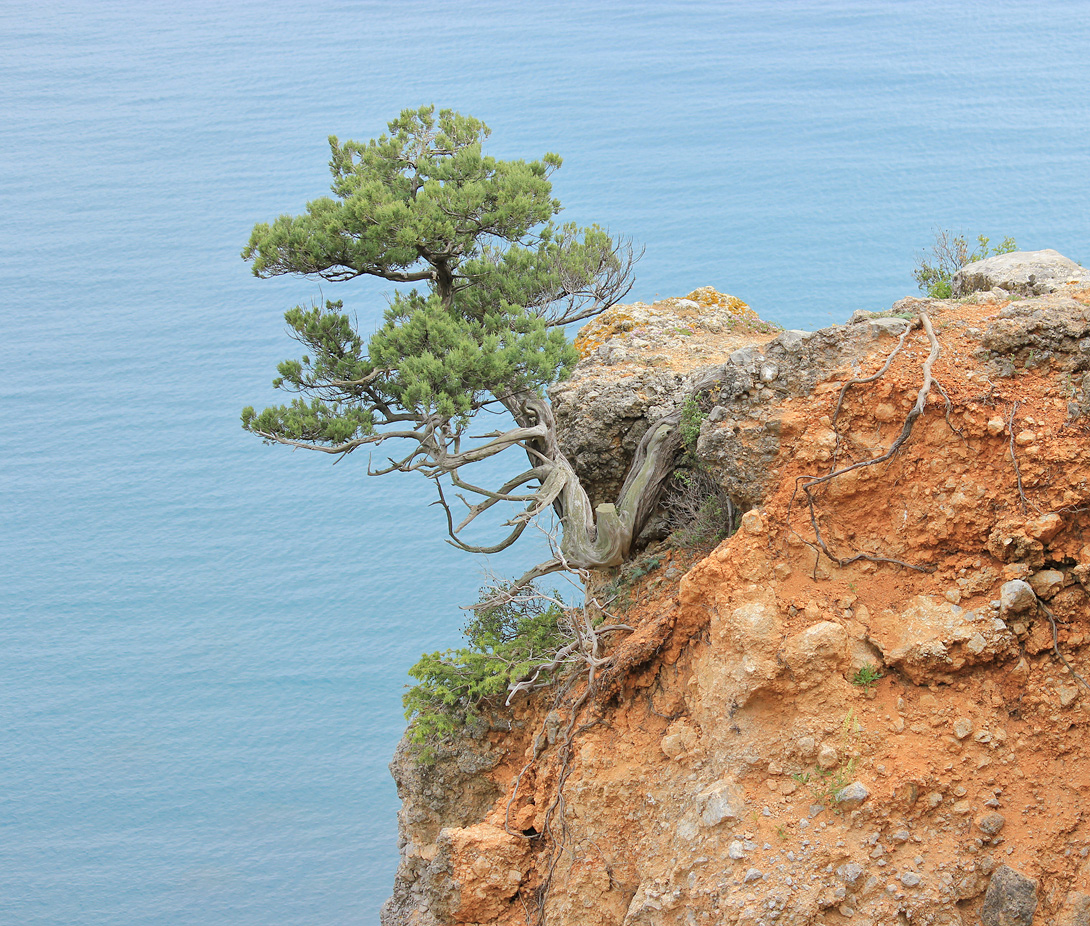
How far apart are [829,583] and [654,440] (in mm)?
2493

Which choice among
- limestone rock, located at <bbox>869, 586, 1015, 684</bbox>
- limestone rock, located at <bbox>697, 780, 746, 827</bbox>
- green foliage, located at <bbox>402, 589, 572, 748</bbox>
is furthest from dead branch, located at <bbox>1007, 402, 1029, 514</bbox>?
green foliage, located at <bbox>402, 589, 572, 748</bbox>

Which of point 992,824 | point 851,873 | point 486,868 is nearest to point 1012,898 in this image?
point 992,824

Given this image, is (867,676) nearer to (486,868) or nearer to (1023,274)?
(486,868)

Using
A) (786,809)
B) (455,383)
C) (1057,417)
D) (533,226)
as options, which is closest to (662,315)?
(533,226)

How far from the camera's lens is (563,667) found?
8359mm

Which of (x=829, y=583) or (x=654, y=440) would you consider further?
(x=654, y=440)

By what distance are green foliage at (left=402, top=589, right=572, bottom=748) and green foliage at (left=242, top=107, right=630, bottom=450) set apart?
197 cm

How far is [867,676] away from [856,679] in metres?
0.07

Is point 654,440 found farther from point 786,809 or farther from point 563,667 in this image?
point 786,809

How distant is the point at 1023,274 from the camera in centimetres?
834

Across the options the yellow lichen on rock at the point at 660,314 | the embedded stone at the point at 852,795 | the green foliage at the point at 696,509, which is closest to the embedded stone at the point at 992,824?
the embedded stone at the point at 852,795

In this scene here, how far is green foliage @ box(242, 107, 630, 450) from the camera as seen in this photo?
8.17 m

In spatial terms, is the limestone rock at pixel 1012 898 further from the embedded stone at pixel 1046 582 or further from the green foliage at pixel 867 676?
the embedded stone at pixel 1046 582

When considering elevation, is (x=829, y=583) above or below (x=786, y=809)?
above
